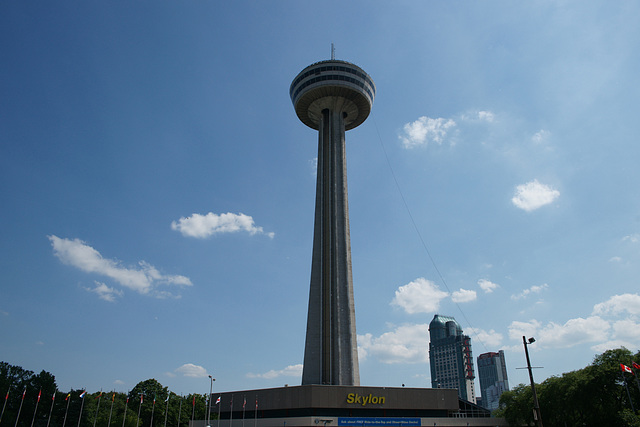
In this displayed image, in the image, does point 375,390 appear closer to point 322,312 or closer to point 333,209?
point 322,312

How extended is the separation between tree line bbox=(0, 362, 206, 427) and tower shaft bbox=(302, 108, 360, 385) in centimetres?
2854

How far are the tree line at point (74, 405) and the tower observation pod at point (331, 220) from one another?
29.4m

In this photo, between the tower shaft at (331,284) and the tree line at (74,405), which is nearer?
the tower shaft at (331,284)

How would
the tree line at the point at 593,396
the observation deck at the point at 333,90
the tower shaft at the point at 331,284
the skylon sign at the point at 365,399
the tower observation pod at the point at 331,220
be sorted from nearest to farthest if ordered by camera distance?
the tree line at the point at 593,396, the skylon sign at the point at 365,399, the tower shaft at the point at 331,284, the tower observation pod at the point at 331,220, the observation deck at the point at 333,90

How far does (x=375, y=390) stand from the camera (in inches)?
2391

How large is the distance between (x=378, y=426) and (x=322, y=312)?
724 inches

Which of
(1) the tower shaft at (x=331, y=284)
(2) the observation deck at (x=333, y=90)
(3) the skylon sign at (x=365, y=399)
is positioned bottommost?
(3) the skylon sign at (x=365, y=399)

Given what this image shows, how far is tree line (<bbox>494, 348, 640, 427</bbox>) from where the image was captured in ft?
187

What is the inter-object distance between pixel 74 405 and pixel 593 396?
90554 mm

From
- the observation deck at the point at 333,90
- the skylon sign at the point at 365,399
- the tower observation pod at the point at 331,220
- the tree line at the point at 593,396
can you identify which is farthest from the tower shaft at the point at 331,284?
the tree line at the point at 593,396

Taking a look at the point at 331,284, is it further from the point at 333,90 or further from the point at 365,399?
the point at 333,90

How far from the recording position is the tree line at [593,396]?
56.9 meters

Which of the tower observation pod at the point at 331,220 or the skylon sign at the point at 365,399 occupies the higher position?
the tower observation pod at the point at 331,220

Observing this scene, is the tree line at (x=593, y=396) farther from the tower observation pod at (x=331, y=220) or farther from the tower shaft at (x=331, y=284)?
the tower observation pod at (x=331, y=220)
